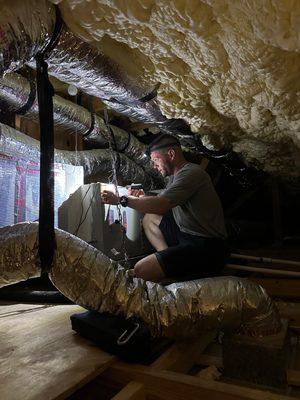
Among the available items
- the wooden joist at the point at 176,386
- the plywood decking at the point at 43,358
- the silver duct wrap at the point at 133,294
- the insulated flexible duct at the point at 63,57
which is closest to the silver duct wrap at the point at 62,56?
the insulated flexible duct at the point at 63,57

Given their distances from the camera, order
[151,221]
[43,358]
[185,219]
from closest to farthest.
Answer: [43,358], [185,219], [151,221]

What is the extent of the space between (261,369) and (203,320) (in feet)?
0.97

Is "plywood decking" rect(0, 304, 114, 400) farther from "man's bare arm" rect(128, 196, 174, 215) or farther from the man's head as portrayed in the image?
the man's head

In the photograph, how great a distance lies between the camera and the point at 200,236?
81.8 inches

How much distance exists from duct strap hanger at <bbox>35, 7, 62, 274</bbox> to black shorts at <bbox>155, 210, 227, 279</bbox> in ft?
2.99

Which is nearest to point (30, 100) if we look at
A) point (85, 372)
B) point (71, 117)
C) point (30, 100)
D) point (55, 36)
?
point (30, 100)

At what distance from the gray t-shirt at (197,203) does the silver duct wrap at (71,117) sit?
0.86m

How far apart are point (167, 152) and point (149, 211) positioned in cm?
50

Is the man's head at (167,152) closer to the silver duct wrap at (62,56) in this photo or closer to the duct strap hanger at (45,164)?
the silver duct wrap at (62,56)

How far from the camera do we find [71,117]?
2324mm

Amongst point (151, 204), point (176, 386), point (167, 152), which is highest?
point (167, 152)

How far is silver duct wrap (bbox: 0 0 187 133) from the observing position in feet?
3.41

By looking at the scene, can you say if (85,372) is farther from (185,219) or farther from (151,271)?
(185,219)

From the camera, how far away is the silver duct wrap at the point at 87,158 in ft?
6.55
